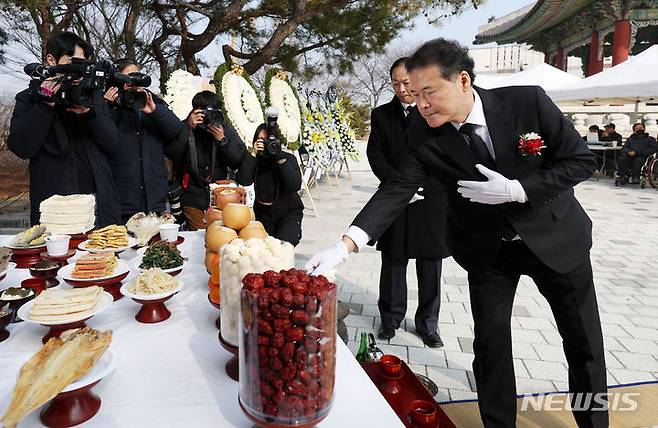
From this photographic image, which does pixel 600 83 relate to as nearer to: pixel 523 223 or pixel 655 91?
pixel 655 91

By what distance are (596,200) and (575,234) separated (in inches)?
303

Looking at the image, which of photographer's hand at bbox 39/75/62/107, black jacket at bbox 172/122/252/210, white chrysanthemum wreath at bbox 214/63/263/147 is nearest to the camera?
photographer's hand at bbox 39/75/62/107

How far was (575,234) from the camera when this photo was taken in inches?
69.8

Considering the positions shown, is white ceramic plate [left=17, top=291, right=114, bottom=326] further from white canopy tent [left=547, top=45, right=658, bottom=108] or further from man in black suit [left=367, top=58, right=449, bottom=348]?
white canopy tent [left=547, top=45, right=658, bottom=108]

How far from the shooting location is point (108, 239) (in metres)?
1.86

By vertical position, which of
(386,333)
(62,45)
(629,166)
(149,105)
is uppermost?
(62,45)

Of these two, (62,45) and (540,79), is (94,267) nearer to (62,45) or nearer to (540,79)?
(62,45)

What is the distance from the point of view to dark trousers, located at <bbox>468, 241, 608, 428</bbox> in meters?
1.77

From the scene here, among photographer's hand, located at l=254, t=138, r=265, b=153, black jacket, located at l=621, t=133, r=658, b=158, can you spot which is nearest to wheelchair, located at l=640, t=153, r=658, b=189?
black jacket, located at l=621, t=133, r=658, b=158

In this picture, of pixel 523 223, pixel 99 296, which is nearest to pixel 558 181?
pixel 523 223

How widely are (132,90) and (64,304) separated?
173 centimetres

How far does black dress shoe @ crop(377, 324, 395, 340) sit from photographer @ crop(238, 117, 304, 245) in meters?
0.80

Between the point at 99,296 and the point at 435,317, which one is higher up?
the point at 99,296

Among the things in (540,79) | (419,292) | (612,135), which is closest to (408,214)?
(419,292)
